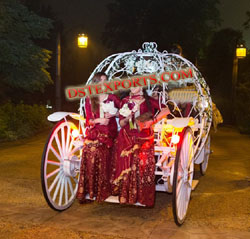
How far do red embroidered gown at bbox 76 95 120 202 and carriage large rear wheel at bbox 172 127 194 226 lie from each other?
990 millimetres

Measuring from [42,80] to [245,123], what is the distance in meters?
10.2

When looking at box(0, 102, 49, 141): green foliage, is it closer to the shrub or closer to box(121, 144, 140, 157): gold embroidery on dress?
box(121, 144, 140, 157): gold embroidery on dress

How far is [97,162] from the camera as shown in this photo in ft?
17.0

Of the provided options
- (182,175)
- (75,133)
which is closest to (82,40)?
(75,133)

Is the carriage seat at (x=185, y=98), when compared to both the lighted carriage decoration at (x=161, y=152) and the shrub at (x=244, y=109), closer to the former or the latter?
the lighted carriage decoration at (x=161, y=152)

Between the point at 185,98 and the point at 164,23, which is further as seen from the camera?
the point at 164,23

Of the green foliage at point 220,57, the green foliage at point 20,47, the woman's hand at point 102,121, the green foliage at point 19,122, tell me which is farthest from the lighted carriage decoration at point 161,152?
the green foliage at point 220,57

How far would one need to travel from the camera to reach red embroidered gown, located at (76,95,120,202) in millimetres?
5156

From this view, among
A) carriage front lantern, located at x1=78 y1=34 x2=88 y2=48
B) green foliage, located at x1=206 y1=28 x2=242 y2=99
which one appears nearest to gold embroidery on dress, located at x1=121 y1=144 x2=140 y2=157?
carriage front lantern, located at x1=78 y1=34 x2=88 y2=48

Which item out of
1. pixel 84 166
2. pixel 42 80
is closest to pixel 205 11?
pixel 42 80

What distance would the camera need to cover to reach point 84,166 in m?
5.21

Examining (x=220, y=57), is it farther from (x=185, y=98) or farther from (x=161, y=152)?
(x=161, y=152)

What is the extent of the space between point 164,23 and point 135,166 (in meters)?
33.7

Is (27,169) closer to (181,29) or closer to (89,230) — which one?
(89,230)
